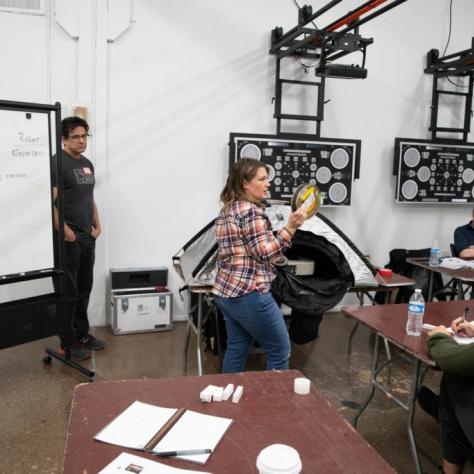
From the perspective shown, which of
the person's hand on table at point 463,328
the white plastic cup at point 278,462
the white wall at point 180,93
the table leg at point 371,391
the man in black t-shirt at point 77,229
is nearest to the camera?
the white plastic cup at point 278,462

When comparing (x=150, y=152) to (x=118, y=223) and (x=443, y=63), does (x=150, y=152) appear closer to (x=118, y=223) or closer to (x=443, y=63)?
(x=118, y=223)

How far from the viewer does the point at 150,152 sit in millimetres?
4348

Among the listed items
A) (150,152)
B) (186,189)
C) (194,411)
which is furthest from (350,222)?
(194,411)

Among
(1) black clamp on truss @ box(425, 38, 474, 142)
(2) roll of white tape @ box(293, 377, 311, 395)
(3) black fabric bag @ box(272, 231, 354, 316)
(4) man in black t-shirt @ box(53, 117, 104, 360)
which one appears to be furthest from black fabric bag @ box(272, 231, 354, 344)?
(1) black clamp on truss @ box(425, 38, 474, 142)

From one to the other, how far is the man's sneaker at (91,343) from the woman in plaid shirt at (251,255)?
1.71 metres

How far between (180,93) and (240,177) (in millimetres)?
2278

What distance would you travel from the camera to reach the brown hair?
2.36 m

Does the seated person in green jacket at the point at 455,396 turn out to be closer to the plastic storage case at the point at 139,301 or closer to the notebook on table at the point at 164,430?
the notebook on table at the point at 164,430

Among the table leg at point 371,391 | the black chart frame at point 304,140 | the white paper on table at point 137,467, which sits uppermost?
the black chart frame at point 304,140

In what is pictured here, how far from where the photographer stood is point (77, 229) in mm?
3570

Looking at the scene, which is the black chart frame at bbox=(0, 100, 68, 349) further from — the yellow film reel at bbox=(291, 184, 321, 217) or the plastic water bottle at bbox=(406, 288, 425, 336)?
the plastic water bottle at bbox=(406, 288, 425, 336)

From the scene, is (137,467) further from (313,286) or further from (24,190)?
(24,190)

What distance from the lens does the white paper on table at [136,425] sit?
1281 millimetres

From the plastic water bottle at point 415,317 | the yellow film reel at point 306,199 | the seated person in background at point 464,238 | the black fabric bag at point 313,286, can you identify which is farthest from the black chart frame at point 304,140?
the plastic water bottle at point 415,317
